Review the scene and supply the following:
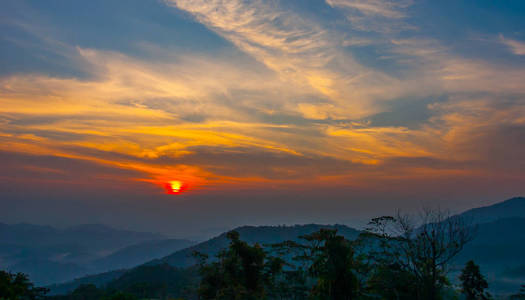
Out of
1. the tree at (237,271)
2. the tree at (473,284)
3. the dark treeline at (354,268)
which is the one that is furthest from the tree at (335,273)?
the tree at (473,284)

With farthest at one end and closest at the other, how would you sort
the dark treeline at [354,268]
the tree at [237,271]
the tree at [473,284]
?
the tree at [473,284] → the tree at [237,271] → the dark treeline at [354,268]

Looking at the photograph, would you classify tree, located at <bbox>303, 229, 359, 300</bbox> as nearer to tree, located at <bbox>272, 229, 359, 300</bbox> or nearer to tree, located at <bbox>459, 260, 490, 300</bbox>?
tree, located at <bbox>272, 229, 359, 300</bbox>

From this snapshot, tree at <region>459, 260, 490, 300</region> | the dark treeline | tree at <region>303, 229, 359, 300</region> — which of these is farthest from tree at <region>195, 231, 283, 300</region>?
tree at <region>459, 260, 490, 300</region>

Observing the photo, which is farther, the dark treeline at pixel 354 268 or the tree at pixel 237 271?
the tree at pixel 237 271

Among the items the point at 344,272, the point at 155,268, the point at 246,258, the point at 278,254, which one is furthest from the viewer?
the point at 155,268

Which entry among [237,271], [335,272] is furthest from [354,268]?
[237,271]

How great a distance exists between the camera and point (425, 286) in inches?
1089

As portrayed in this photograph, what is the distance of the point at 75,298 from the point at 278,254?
61.0 metres

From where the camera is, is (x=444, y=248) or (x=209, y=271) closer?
(x=444, y=248)

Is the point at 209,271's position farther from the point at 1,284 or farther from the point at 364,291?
the point at 1,284

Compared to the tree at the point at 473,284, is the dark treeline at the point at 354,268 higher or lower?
higher

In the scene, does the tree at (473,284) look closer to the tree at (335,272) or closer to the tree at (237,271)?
the tree at (335,272)

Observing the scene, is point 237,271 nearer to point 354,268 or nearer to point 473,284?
point 354,268

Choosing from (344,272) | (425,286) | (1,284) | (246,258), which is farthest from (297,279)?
(1,284)
